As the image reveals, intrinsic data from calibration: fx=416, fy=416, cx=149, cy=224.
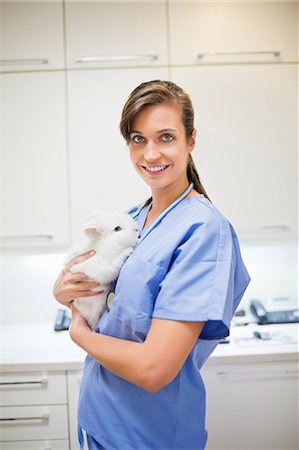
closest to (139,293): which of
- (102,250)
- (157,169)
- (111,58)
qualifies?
(102,250)

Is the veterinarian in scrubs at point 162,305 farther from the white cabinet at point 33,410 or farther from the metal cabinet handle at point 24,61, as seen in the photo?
the metal cabinet handle at point 24,61

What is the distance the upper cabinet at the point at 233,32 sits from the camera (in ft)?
6.07

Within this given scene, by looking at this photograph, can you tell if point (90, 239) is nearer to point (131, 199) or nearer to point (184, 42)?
point (131, 199)

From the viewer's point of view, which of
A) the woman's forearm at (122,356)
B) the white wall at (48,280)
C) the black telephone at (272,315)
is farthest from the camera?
the white wall at (48,280)

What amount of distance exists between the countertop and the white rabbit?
0.64 m

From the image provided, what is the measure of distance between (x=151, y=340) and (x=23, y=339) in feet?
4.13

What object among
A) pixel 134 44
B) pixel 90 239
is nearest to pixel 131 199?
pixel 134 44

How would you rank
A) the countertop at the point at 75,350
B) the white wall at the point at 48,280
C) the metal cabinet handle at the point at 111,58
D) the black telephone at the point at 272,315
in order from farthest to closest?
1. the white wall at the point at 48,280
2. the black telephone at the point at 272,315
3. the metal cabinet handle at the point at 111,58
4. the countertop at the point at 75,350

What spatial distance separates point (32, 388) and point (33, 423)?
146 millimetres

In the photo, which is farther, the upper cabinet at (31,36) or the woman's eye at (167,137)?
the upper cabinet at (31,36)

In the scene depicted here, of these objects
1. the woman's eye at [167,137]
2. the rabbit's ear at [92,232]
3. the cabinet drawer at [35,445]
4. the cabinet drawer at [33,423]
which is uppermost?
the woman's eye at [167,137]

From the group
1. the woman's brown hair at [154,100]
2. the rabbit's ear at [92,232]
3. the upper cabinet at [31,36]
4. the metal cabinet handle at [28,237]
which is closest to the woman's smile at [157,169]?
the woman's brown hair at [154,100]

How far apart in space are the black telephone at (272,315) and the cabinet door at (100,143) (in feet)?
2.61

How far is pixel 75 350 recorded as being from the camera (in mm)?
1686
